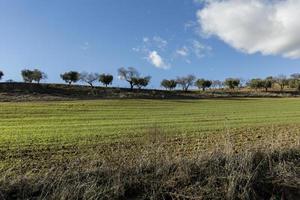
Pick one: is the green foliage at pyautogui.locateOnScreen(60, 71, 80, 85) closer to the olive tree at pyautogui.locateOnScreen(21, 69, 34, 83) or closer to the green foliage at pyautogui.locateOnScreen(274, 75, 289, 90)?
the olive tree at pyautogui.locateOnScreen(21, 69, 34, 83)

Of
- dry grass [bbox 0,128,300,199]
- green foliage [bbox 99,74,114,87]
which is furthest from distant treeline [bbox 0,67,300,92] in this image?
dry grass [bbox 0,128,300,199]

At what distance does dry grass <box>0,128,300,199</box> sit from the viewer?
654 centimetres

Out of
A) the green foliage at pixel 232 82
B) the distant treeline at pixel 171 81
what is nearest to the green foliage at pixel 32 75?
the distant treeline at pixel 171 81

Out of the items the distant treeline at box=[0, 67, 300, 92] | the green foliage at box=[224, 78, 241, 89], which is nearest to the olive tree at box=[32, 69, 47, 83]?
the distant treeline at box=[0, 67, 300, 92]

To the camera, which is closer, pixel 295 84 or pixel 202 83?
pixel 295 84

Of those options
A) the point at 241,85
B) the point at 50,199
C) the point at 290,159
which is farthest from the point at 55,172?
the point at 241,85

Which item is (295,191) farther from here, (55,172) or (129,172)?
(55,172)

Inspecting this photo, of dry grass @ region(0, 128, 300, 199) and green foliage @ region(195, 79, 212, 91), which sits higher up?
green foliage @ region(195, 79, 212, 91)

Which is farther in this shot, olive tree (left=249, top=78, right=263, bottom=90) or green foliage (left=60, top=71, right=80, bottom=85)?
olive tree (left=249, top=78, right=263, bottom=90)

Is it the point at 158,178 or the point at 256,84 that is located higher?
the point at 256,84

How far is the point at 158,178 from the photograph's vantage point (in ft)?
24.2

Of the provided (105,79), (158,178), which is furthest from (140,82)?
(158,178)

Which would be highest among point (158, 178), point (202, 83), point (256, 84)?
point (202, 83)

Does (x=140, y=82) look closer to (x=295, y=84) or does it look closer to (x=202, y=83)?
(x=202, y=83)
